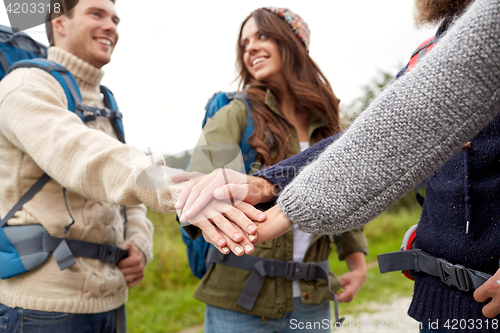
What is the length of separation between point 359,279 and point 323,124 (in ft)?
3.08

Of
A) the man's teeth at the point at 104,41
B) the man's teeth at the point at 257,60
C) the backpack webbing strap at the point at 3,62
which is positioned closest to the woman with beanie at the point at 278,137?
the man's teeth at the point at 257,60

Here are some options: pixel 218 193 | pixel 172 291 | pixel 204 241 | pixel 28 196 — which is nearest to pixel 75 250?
pixel 28 196

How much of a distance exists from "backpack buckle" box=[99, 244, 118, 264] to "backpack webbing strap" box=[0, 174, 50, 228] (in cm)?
38

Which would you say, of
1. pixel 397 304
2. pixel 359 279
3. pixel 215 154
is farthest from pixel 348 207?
pixel 397 304

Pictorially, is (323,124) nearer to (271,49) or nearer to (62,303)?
(271,49)

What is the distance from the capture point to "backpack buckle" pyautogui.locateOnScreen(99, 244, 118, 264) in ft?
5.64

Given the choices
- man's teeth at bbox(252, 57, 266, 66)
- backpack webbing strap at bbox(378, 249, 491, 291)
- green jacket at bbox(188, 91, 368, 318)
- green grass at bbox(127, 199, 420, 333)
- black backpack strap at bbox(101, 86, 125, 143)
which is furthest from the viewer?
green grass at bbox(127, 199, 420, 333)

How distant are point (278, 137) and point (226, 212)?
2.39 ft

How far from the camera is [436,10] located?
1202 mm

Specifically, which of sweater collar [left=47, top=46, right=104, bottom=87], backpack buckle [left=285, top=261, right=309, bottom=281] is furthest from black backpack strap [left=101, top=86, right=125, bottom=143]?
→ backpack buckle [left=285, top=261, right=309, bottom=281]

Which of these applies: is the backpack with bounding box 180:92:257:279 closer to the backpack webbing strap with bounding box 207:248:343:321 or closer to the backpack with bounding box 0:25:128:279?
the backpack webbing strap with bounding box 207:248:343:321

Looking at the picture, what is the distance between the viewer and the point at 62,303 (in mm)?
1535

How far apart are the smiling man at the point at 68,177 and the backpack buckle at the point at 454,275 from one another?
98 centimetres

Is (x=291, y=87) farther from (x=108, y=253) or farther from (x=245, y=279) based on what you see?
(x=108, y=253)
